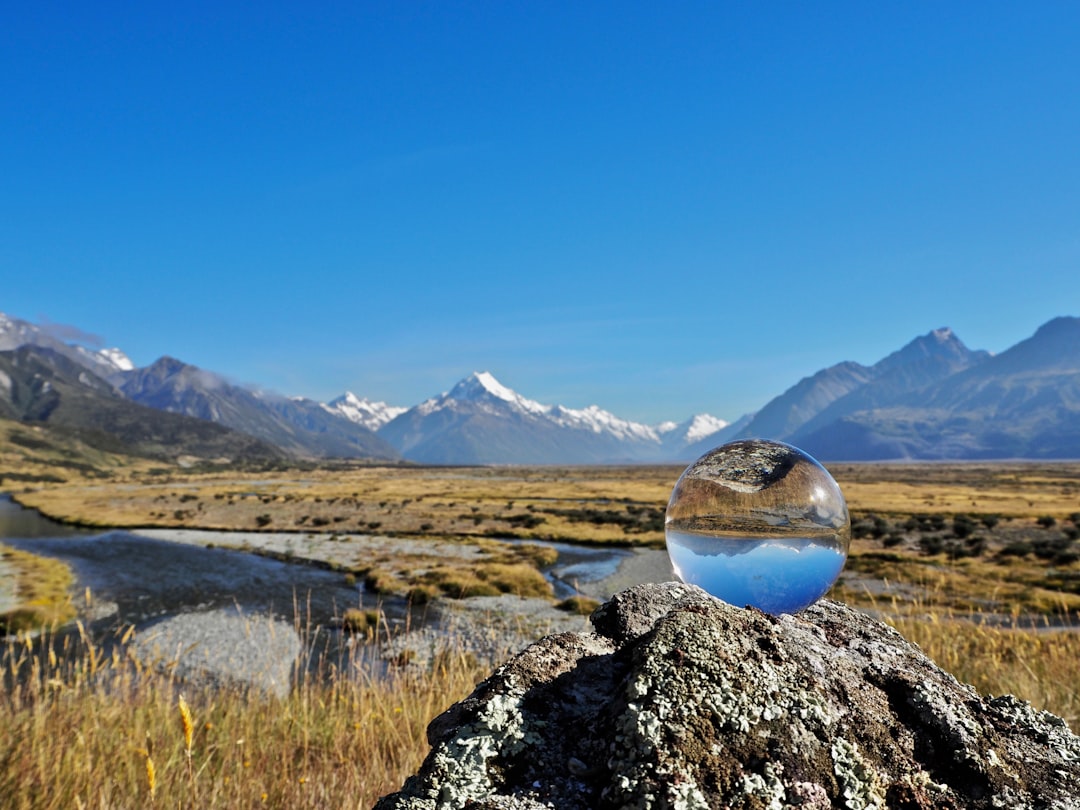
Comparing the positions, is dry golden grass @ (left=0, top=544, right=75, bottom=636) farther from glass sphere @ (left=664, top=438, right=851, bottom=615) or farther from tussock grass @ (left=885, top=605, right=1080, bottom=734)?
tussock grass @ (left=885, top=605, right=1080, bottom=734)

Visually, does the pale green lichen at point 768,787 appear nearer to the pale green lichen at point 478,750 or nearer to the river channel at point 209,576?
the pale green lichen at point 478,750

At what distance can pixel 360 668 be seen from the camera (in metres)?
7.08

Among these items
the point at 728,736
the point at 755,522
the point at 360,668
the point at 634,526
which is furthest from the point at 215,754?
the point at 634,526

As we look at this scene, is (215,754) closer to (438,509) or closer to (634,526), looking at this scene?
(634,526)

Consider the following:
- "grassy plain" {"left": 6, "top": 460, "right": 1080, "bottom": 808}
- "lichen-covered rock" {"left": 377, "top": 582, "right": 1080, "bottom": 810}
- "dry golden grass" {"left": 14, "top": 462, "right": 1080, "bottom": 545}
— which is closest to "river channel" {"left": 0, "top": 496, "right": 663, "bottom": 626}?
"grassy plain" {"left": 6, "top": 460, "right": 1080, "bottom": 808}

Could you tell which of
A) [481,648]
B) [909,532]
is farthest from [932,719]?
[909,532]

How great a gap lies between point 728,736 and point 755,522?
1927 millimetres

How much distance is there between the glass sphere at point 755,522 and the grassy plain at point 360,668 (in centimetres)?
243

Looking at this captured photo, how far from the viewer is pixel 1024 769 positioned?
1962 mm

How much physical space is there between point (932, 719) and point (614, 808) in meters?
1.12

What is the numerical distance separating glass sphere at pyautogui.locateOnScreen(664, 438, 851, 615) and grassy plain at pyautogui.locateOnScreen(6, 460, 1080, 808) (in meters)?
2.43

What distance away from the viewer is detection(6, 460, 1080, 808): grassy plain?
4352mm

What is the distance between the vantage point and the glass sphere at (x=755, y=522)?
329cm

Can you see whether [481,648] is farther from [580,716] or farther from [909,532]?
[909,532]
